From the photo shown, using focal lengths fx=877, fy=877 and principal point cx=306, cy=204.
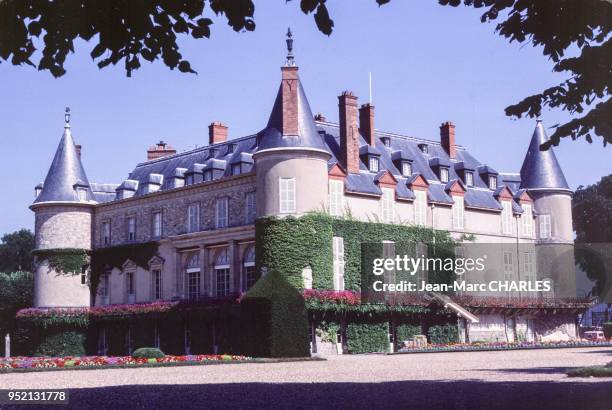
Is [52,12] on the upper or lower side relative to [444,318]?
upper

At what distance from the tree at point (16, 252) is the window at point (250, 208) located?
51.1 metres

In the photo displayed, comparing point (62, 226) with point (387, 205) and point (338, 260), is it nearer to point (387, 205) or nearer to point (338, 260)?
point (338, 260)

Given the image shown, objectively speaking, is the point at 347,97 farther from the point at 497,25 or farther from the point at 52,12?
the point at 52,12

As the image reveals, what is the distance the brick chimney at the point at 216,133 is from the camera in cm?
5011

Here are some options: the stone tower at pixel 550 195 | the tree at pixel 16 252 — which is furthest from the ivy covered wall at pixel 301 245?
the tree at pixel 16 252

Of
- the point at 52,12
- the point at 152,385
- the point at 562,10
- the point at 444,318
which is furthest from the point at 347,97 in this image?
the point at 52,12

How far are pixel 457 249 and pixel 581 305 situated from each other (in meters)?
9.63

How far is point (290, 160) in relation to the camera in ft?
127

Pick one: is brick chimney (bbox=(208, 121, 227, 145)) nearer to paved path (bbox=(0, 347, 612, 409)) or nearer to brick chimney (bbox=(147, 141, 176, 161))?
brick chimney (bbox=(147, 141, 176, 161))

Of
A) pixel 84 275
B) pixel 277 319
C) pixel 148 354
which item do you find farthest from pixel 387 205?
pixel 84 275

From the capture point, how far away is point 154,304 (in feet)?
144

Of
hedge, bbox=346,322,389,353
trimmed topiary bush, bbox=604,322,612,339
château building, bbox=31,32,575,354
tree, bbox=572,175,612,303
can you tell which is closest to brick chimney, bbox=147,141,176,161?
château building, bbox=31,32,575,354

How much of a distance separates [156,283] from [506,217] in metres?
20.3

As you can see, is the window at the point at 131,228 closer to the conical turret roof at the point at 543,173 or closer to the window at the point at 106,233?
the window at the point at 106,233
